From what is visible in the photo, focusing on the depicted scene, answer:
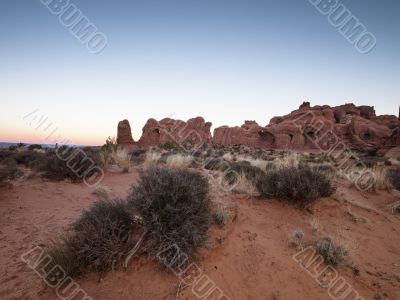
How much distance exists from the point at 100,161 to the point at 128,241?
772cm

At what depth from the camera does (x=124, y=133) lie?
41531mm

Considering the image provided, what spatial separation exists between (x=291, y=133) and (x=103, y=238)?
44.7 m

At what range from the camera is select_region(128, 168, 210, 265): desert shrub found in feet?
10.1

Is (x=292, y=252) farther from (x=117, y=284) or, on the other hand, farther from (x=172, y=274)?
(x=117, y=284)

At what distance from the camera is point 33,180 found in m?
8.27

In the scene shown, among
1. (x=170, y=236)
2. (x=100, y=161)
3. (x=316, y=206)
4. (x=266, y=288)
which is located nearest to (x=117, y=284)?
(x=170, y=236)

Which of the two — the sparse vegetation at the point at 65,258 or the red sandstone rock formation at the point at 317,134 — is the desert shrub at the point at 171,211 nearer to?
the sparse vegetation at the point at 65,258

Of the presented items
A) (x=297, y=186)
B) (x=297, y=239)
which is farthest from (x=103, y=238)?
(x=297, y=186)

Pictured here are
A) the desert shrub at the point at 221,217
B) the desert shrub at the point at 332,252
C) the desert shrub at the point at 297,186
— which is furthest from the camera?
the desert shrub at the point at 297,186

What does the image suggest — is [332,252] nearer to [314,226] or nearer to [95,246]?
[314,226]

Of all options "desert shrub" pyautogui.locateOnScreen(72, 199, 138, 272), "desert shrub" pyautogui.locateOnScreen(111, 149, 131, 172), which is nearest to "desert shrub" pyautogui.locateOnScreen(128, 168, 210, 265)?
"desert shrub" pyautogui.locateOnScreen(72, 199, 138, 272)

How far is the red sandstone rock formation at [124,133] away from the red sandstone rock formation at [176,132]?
342 centimetres

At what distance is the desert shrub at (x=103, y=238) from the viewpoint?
118 inches

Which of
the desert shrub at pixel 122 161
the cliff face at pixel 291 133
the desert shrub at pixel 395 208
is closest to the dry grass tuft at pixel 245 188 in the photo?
the desert shrub at pixel 395 208
